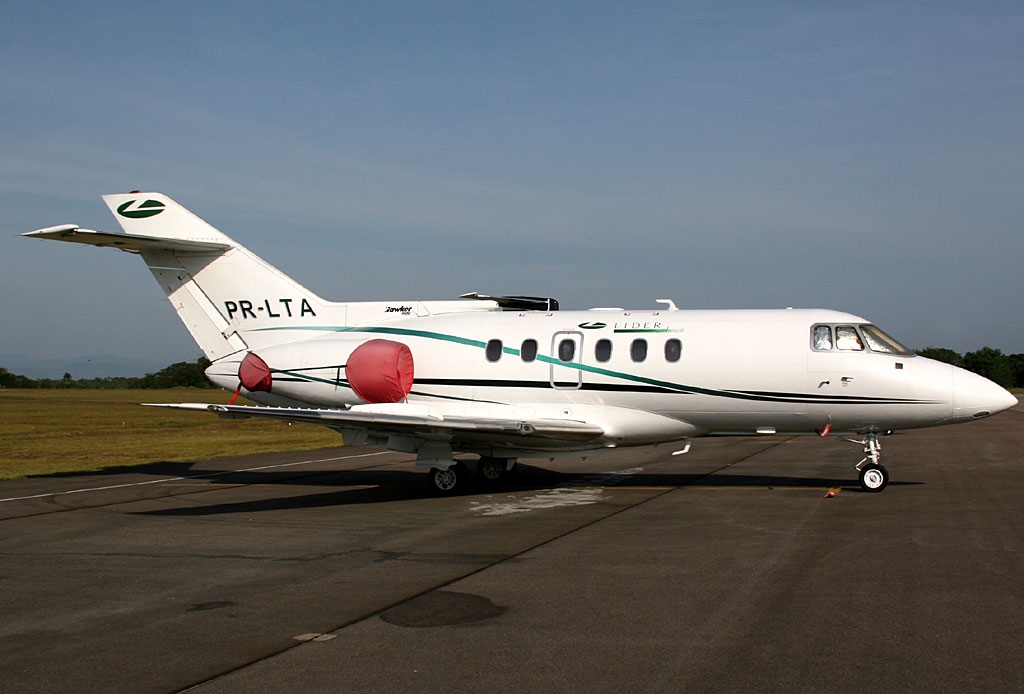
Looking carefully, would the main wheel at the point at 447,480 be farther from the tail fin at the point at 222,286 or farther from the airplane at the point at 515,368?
the tail fin at the point at 222,286

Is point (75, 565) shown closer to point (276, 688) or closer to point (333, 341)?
point (276, 688)

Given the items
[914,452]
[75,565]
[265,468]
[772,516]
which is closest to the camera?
[75,565]

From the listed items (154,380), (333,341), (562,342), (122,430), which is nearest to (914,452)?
(562,342)

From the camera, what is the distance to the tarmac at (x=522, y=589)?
638 cm

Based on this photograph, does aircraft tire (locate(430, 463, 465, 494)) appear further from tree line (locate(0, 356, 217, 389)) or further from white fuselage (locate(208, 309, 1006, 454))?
tree line (locate(0, 356, 217, 389))

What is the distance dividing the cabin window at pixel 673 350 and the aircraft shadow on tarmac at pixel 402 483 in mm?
2661

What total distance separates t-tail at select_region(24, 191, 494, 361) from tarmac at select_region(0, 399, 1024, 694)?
11.4 ft

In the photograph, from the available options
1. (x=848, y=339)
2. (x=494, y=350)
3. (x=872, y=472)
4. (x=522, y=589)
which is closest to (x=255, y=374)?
(x=494, y=350)

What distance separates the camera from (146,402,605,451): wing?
48.1 ft

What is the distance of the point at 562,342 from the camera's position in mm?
16797

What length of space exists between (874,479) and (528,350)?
639 centimetres

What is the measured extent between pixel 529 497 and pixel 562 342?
9.49 ft

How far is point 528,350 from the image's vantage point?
17.0 meters

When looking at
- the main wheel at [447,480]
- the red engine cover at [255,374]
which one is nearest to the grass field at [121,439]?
→ the red engine cover at [255,374]
